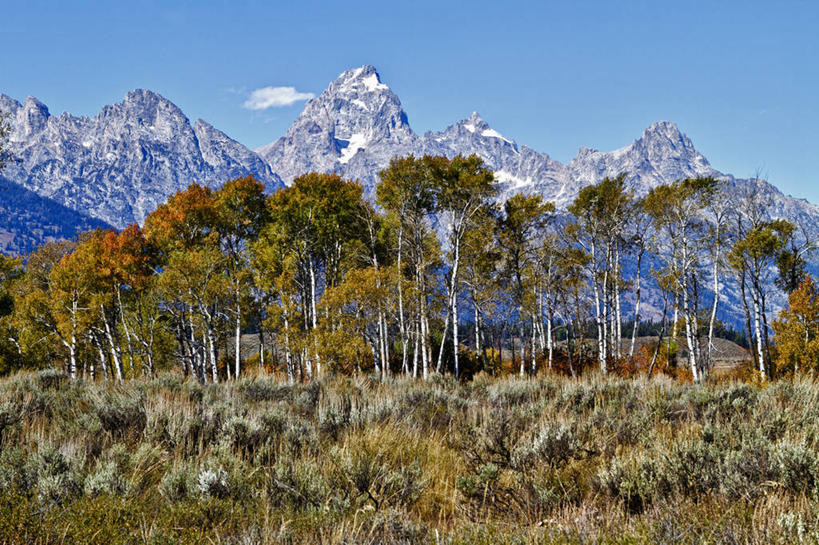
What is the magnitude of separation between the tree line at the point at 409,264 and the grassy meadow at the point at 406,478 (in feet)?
62.4

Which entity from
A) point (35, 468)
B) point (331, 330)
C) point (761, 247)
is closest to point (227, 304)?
point (331, 330)

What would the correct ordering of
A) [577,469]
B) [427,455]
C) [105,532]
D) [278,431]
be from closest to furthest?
[105,532] < [577,469] < [427,455] < [278,431]

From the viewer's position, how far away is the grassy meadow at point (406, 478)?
108 inches

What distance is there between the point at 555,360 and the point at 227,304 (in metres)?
24.2

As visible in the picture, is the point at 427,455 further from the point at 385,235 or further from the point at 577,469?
the point at 385,235

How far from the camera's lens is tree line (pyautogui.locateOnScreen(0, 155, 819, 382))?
26453 millimetres

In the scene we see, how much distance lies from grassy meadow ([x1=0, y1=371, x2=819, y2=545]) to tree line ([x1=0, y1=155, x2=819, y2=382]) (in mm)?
19034

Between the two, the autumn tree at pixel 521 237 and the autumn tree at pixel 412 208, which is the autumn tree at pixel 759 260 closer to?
the autumn tree at pixel 521 237

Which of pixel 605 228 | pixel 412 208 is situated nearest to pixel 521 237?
pixel 605 228

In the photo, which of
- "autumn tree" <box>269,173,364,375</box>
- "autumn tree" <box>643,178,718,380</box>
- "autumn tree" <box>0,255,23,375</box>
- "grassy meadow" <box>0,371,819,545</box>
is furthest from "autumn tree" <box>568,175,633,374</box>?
"autumn tree" <box>0,255,23,375</box>

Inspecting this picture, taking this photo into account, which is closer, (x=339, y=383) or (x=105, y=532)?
(x=105, y=532)

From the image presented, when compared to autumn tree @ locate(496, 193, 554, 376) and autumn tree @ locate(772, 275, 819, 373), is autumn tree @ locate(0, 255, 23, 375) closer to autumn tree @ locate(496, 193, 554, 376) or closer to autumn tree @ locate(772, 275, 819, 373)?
autumn tree @ locate(496, 193, 554, 376)

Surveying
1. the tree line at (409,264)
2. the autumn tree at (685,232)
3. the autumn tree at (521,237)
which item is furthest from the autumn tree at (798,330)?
the autumn tree at (521,237)

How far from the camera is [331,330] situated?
27250 millimetres
